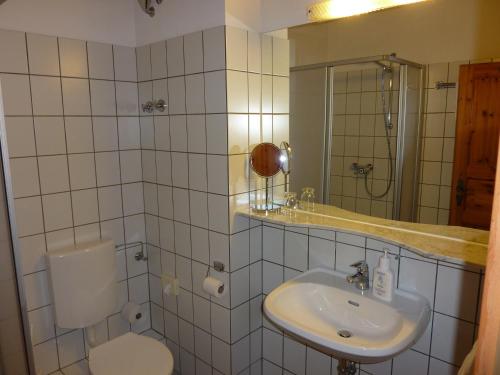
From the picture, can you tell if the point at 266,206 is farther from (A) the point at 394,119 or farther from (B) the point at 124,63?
(B) the point at 124,63

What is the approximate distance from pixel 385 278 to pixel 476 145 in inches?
24.2

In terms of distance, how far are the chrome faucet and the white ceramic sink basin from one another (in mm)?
24

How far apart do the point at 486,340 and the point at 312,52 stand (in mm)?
1638

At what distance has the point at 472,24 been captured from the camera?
4.61ft

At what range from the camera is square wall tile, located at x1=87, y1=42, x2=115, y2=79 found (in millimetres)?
1899

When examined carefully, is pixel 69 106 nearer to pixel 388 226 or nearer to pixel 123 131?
pixel 123 131

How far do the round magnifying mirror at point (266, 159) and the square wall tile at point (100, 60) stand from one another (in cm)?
91

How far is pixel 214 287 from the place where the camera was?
5.84 feet

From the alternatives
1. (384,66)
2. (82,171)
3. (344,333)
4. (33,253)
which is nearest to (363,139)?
(384,66)

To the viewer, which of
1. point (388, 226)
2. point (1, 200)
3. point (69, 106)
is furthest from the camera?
point (69, 106)

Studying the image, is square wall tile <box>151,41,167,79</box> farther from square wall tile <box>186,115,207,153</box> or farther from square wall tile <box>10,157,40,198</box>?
square wall tile <box>10,157,40,198</box>

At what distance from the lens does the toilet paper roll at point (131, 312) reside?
2.13 meters

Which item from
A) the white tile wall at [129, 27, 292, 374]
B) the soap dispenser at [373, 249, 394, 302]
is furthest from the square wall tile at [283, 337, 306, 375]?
the soap dispenser at [373, 249, 394, 302]

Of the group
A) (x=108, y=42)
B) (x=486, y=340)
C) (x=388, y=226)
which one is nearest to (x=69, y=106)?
(x=108, y=42)
